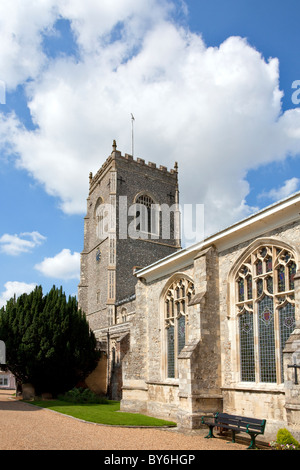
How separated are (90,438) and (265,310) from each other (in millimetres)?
5893

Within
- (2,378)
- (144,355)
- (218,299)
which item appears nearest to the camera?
(218,299)

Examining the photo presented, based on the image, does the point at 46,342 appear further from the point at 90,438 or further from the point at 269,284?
the point at 269,284

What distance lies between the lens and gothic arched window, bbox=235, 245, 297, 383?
11.5 metres

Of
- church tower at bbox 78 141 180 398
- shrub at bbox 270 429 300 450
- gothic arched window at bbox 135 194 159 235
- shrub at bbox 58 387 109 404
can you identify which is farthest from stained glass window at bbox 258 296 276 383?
gothic arched window at bbox 135 194 159 235

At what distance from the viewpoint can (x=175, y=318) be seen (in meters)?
16.5

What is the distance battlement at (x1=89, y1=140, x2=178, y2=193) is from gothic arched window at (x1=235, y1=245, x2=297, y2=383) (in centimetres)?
2758

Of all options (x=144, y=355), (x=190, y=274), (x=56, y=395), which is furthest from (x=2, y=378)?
(x=190, y=274)

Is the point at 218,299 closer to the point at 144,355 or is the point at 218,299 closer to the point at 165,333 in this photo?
the point at 165,333

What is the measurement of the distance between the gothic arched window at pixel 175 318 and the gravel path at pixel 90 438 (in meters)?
3.82

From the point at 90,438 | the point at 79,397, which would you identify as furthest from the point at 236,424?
the point at 79,397

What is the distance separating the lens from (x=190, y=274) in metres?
15.8

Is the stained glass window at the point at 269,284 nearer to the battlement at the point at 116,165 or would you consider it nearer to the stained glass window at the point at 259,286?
the stained glass window at the point at 259,286
